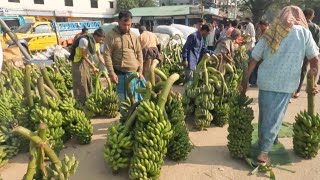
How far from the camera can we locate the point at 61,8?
3528cm

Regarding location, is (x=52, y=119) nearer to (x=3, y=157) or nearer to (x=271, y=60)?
(x=3, y=157)

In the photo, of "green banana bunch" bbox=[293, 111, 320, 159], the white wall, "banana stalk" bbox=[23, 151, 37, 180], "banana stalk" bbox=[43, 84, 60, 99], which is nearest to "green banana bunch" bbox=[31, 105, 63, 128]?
"banana stalk" bbox=[43, 84, 60, 99]

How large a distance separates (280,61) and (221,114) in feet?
6.08

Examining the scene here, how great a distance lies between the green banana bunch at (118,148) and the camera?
3.35 metres

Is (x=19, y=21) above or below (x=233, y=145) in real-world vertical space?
above

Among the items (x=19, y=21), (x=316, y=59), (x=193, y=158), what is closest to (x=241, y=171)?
(x=193, y=158)

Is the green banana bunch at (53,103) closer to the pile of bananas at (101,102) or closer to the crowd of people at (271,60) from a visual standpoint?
the crowd of people at (271,60)

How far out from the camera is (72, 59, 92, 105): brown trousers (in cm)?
591

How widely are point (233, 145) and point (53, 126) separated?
2.38m

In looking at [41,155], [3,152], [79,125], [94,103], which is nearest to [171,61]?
[94,103]

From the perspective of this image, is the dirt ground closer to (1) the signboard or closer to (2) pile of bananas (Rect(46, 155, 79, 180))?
(2) pile of bananas (Rect(46, 155, 79, 180))

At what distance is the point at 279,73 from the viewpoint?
346cm

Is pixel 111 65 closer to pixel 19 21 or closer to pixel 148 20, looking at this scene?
pixel 19 21

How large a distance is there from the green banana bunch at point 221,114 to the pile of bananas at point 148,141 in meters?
1.99
